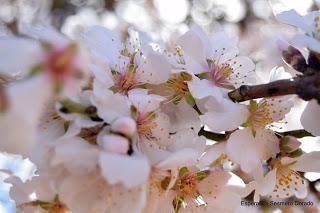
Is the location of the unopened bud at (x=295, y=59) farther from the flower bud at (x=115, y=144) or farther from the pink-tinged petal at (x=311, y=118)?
the flower bud at (x=115, y=144)

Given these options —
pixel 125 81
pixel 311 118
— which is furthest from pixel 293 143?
pixel 125 81

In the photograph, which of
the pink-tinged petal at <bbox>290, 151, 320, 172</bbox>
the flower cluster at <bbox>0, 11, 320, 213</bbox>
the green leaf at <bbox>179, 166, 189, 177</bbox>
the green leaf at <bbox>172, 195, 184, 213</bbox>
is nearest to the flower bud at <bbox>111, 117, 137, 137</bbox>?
the flower cluster at <bbox>0, 11, 320, 213</bbox>

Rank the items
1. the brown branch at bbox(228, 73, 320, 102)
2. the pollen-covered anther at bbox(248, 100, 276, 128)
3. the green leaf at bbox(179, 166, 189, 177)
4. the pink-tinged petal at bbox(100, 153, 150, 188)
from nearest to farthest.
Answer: the pink-tinged petal at bbox(100, 153, 150, 188) < the brown branch at bbox(228, 73, 320, 102) < the green leaf at bbox(179, 166, 189, 177) < the pollen-covered anther at bbox(248, 100, 276, 128)

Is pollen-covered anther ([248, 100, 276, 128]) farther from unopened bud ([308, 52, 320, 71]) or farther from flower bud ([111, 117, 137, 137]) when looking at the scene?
flower bud ([111, 117, 137, 137])

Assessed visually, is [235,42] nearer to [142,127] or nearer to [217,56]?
[217,56]

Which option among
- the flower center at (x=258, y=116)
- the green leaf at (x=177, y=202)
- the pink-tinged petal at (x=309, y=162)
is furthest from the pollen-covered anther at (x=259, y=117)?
the green leaf at (x=177, y=202)

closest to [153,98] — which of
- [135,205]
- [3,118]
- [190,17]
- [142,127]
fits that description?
[142,127]
